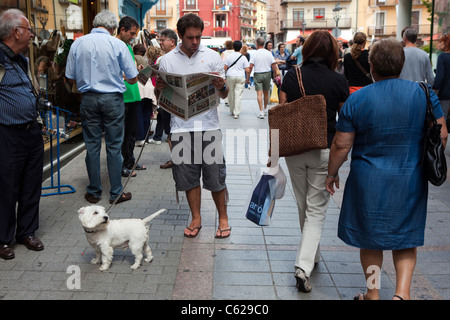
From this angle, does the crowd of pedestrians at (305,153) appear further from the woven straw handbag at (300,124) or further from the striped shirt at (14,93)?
the woven straw handbag at (300,124)

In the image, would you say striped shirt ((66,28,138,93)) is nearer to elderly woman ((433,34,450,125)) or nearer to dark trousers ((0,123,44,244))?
dark trousers ((0,123,44,244))

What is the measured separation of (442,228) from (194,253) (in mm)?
2503

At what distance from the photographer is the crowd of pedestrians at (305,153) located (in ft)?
10.1

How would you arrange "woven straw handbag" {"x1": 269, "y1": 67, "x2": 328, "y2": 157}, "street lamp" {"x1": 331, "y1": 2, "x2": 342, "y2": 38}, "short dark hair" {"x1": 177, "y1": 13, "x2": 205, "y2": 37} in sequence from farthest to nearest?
"street lamp" {"x1": 331, "y1": 2, "x2": 342, "y2": 38} → "short dark hair" {"x1": 177, "y1": 13, "x2": 205, "y2": 37} → "woven straw handbag" {"x1": 269, "y1": 67, "x2": 328, "y2": 157}

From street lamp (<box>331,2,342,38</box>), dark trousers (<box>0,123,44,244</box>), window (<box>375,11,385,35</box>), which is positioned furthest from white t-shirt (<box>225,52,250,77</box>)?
window (<box>375,11,385,35</box>)

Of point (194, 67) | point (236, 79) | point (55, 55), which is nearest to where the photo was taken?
point (194, 67)

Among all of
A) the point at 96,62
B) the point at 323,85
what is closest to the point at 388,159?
the point at 323,85

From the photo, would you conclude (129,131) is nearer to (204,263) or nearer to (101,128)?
(101,128)

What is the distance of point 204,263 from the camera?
4176 mm

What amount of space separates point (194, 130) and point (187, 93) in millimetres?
401

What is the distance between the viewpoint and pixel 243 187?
22.0 ft

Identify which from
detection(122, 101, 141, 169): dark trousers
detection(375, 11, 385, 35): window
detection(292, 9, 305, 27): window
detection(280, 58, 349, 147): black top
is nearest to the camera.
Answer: detection(280, 58, 349, 147): black top

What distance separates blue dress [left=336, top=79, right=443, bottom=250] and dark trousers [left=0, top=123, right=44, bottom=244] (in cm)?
266

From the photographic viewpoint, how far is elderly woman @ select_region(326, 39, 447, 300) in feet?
9.95
